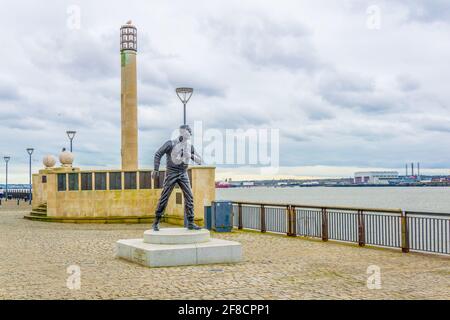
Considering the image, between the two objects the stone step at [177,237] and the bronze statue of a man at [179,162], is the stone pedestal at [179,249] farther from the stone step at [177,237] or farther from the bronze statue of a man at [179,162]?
the bronze statue of a man at [179,162]

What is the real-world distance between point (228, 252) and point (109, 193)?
15101mm

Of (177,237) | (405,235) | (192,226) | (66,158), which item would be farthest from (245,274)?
(66,158)

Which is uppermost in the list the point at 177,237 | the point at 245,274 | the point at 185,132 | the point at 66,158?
the point at 66,158

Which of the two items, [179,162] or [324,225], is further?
[324,225]

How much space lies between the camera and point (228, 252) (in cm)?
1288

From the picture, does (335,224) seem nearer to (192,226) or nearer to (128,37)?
(192,226)

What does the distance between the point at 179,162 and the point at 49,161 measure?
1187 inches

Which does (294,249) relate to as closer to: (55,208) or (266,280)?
(266,280)

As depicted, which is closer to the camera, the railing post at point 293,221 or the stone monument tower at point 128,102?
the railing post at point 293,221

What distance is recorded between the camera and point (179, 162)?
45.4 ft

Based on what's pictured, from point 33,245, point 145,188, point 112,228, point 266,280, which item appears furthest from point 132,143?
point 266,280

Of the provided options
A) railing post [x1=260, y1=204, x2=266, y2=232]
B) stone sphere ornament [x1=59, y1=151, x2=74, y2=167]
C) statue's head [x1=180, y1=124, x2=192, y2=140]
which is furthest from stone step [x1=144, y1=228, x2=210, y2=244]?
stone sphere ornament [x1=59, y1=151, x2=74, y2=167]

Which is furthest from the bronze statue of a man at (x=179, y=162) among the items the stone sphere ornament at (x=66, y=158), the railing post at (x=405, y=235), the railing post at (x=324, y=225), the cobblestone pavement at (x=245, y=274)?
the stone sphere ornament at (x=66, y=158)

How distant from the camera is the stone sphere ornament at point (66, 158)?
120ft
